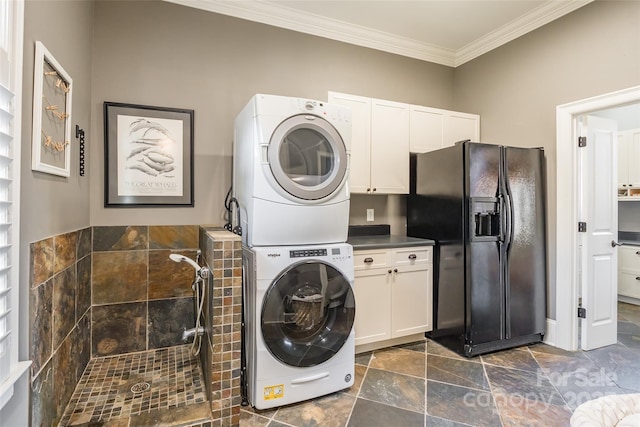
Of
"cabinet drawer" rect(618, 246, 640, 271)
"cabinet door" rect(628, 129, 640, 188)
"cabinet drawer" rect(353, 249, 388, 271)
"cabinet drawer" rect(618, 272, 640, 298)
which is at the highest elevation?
"cabinet door" rect(628, 129, 640, 188)

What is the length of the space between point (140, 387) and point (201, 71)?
2317 millimetres

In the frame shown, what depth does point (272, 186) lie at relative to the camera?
1.88 metres

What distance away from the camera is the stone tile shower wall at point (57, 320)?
52.0 inches

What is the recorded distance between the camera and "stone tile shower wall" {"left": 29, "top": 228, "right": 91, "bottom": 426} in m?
1.32

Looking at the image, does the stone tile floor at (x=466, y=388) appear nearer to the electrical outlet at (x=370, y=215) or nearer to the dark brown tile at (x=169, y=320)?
the dark brown tile at (x=169, y=320)

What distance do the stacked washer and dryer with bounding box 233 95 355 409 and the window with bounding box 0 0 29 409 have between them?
101 centimetres

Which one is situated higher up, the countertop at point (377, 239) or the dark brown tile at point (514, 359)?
the countertop at point (377, 239)

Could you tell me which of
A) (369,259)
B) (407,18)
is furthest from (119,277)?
(407,18)

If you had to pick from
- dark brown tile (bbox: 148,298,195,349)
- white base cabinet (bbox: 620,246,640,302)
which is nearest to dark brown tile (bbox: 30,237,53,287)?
dark brown tile (bbox: 148,298,195,349)

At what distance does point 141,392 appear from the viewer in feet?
6.14

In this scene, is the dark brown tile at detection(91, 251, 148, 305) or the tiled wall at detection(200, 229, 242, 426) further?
the dark brown tile at detection(91, 251, 148, 305)

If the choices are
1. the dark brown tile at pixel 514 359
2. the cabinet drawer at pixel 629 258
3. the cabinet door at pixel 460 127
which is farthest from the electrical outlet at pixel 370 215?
the cabinet drawer at pixel 629 258

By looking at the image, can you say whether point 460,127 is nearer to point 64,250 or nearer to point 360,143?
point 360,143

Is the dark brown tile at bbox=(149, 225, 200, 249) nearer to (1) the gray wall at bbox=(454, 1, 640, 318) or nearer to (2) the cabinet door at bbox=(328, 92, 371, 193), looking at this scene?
(2) the cabinet door at bbox=(328, 92, 371, 193)
